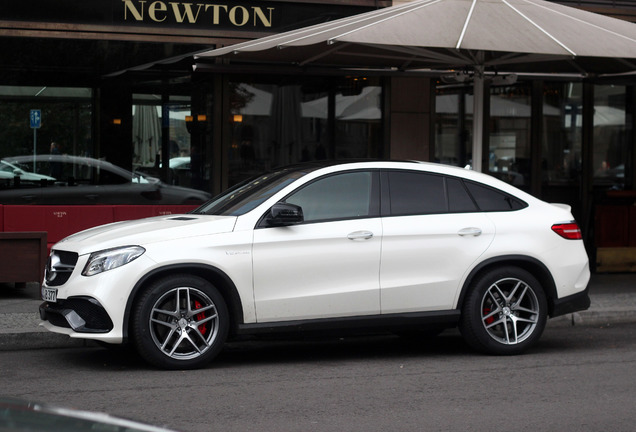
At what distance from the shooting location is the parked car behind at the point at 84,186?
42.1 ft

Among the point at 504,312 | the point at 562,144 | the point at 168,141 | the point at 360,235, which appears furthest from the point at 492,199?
the point at 562,144

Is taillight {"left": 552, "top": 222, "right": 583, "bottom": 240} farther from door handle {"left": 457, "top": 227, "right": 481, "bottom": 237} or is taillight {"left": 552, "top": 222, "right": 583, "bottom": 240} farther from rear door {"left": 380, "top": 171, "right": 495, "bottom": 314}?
door handle {"left": 457, "top": 227, "right": 481, "bottom": 237}

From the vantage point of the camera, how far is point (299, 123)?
14172 millimetres

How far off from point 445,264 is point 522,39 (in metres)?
3.24

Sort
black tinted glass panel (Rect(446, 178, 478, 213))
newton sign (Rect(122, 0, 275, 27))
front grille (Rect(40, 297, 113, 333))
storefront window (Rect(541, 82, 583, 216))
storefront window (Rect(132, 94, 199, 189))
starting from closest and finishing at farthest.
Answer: front grille (Rect(40, 297, 113, 333)), black tinted glass panel (Rect(446, 178, 478, 213)), newton sign (Rect(122, 0, 275, 27)), storefront window (Rect(132, 94, 199, 189)), storefront window (Rect(541, 82, 583, 216))

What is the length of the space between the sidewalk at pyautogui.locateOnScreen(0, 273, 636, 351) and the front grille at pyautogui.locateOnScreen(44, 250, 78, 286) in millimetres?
1134

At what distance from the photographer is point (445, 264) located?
26.3ft

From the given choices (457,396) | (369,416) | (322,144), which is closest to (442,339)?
(457,396)

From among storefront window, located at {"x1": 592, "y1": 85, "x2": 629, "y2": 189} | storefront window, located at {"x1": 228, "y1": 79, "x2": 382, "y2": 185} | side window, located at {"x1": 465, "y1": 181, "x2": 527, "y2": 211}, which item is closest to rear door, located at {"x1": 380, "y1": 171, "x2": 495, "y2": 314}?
side window, located at {"x1": 465, "y1": 181, "x2": 527, "y2": 211}

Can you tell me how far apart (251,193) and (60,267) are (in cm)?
168

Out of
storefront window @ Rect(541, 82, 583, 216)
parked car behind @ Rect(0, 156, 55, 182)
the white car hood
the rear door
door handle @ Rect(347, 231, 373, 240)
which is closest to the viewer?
the white car hood

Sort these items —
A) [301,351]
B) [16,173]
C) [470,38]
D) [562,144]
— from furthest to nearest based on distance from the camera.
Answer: [562,144] < [16,173] < [470,38] < [301,351]

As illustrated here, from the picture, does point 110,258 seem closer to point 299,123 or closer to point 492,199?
point 492,199

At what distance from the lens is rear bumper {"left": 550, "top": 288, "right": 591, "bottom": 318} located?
27.4ft
